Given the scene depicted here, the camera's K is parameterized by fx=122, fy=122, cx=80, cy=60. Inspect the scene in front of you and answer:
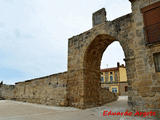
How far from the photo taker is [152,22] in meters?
4.78

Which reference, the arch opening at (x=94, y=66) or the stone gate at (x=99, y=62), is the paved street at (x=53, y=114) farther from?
the arch opening at (x=94, y=66)

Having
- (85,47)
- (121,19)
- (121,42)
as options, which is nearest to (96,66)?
(85,47)

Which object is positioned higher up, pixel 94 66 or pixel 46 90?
pixel 94 66

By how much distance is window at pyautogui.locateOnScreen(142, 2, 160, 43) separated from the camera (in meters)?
4.61

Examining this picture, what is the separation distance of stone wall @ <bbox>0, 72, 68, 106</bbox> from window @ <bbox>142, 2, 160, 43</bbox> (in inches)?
207

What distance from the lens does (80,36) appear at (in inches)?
311

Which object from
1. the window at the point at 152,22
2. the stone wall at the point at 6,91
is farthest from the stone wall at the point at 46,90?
the window at the point at 152,22

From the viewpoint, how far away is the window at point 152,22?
4609 millimetres

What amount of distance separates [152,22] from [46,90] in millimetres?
7524

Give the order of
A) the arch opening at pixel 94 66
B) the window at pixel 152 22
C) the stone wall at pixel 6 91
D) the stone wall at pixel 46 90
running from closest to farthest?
the window at pixel 152 22 → the arch opening at pixel 94 66 → the stone wall at pixel 46 90 → the stone wall at pixel 6 91

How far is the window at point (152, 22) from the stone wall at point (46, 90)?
5.26 meters

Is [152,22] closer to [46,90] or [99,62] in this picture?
[99,62]

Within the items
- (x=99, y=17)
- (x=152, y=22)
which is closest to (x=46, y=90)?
(x=99, y=17)

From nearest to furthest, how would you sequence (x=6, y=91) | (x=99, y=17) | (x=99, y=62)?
(x=99, y=17) < (x=99, y=62) < (x=6, y=91)
